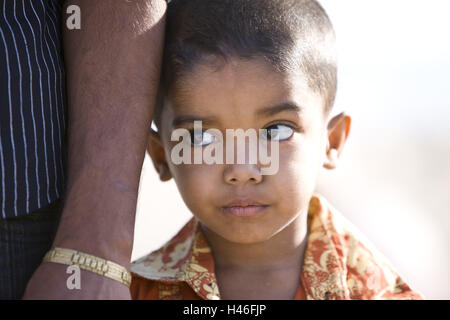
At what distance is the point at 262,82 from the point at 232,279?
78 cm

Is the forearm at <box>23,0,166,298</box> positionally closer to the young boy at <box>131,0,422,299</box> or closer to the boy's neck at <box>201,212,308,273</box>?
the young boy at <box>131,0,422,299</box>

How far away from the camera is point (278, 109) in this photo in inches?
83.1

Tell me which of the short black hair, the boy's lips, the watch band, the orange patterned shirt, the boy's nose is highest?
the short black hair

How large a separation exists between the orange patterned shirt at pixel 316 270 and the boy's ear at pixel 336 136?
0.22 metres

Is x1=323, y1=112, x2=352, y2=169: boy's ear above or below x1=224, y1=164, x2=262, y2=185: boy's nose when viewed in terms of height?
above

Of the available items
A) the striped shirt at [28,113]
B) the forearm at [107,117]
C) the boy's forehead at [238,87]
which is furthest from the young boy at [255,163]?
the striped shirt at [28,113]

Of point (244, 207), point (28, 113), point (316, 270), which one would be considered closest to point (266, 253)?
point (316, 270)

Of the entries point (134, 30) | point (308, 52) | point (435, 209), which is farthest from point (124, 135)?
point (435, 209)

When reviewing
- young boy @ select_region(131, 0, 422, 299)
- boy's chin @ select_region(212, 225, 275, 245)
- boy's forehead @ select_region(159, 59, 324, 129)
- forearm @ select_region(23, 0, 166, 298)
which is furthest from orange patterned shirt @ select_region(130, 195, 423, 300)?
forearm @ select_region(23, 0, 166, 298)

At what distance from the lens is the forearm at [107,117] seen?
1563mm

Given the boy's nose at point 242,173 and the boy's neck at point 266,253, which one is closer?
the boy's nose at point 242,173

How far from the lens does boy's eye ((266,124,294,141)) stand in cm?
213

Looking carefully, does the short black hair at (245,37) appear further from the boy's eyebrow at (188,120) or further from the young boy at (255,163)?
the boy's eyebrow at (188,120)

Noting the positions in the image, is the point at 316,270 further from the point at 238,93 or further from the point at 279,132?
the point at 238,93
